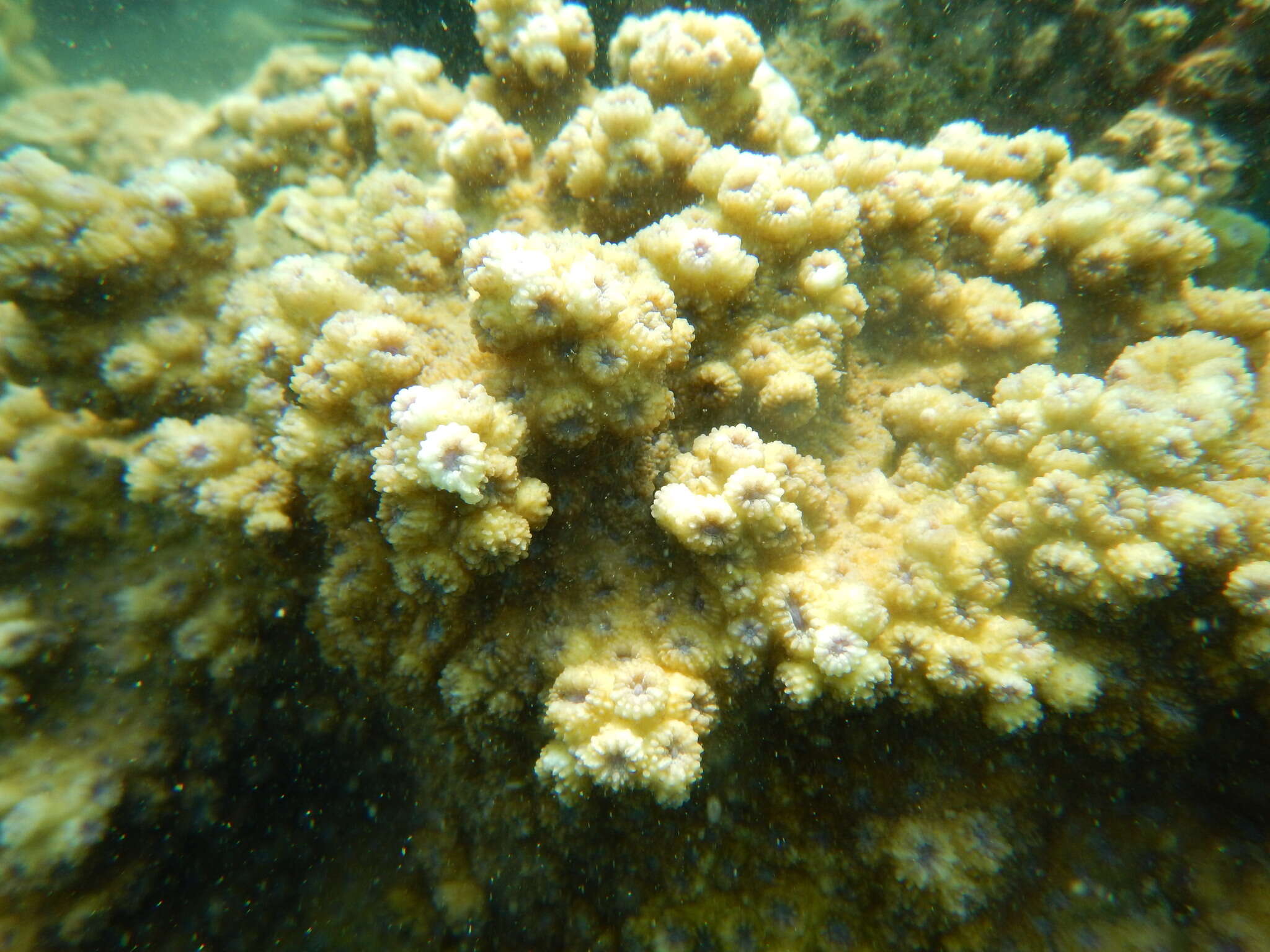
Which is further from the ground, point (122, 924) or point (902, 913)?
point (902, 913)

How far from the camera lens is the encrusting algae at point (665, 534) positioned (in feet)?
7.40

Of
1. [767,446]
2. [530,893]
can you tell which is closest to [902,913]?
[530,893]

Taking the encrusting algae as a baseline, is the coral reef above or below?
above

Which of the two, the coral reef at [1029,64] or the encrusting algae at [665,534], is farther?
the coral reef at [1029,64]

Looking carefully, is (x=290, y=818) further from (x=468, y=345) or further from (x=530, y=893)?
(x=468, y=345)

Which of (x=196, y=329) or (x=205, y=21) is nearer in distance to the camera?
(x=196, y=329)

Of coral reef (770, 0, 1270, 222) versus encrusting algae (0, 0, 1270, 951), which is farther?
coral reef (770, 0, 1270, 222)

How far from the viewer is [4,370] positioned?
3203 mm

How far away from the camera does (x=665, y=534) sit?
2.58 meters

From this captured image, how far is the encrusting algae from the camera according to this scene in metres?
2.26

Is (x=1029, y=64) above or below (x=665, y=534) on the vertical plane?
above

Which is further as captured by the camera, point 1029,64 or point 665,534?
point 1029,64

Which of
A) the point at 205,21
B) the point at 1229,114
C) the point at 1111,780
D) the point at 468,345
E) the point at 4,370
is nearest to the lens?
the point at 1111,780

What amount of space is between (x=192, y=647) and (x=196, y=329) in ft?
5.75
